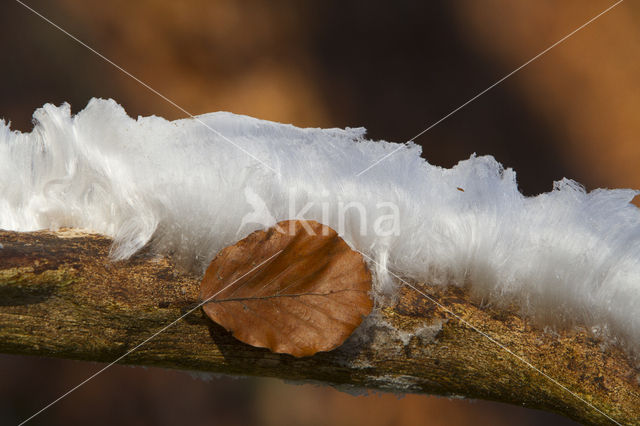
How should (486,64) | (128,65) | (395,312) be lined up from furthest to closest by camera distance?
(486,64) < (128,65) < (395,312)

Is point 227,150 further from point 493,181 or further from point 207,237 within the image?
point 493,181

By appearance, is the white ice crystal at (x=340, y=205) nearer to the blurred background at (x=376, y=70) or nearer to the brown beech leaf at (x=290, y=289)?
the brown beech leaf at (x=290, y=289)

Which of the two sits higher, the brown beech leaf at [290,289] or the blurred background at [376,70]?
Answer: the blurred background at [376,70]

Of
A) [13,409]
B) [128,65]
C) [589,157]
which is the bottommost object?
[13,409]

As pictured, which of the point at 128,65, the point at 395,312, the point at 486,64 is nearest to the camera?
the point at 395,312

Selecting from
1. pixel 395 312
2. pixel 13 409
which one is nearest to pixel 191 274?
pixel 395 312

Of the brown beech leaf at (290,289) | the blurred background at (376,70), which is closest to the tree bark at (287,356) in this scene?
the brown beech leaf at (290,289)
